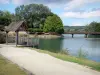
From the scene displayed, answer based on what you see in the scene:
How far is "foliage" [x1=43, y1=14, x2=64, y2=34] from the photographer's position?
128m

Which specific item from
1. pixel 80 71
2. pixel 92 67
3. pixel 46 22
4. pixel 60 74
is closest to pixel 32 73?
pixel 60 74

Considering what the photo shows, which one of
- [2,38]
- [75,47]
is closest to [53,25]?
[75,47]

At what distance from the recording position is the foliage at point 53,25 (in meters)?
128

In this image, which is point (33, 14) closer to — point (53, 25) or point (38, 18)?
point (38, 18)

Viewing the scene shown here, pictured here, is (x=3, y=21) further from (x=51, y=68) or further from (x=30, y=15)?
(x=51, y=68)

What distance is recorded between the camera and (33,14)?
130125mm

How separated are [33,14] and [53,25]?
11.1m

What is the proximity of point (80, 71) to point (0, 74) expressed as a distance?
4292 millimetres

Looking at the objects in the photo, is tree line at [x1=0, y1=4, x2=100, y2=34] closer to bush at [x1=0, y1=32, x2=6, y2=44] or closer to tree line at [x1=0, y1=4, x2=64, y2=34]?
tree line at [x1=0, y1=4, x2=64, y2=34]

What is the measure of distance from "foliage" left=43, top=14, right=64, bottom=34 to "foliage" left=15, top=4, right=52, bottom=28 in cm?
509

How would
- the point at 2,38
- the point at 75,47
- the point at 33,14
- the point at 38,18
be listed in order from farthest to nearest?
the point at 38,18
the point at 33,14
the point at 75,47
the point at 2,38

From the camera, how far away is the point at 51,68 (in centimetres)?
1570

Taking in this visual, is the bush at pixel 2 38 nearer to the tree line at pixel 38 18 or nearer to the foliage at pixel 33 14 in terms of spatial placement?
the tree line at pixel 38 18

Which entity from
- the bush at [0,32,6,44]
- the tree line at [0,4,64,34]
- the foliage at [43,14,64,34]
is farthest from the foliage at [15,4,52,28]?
the bush at [0,32,6,44]
